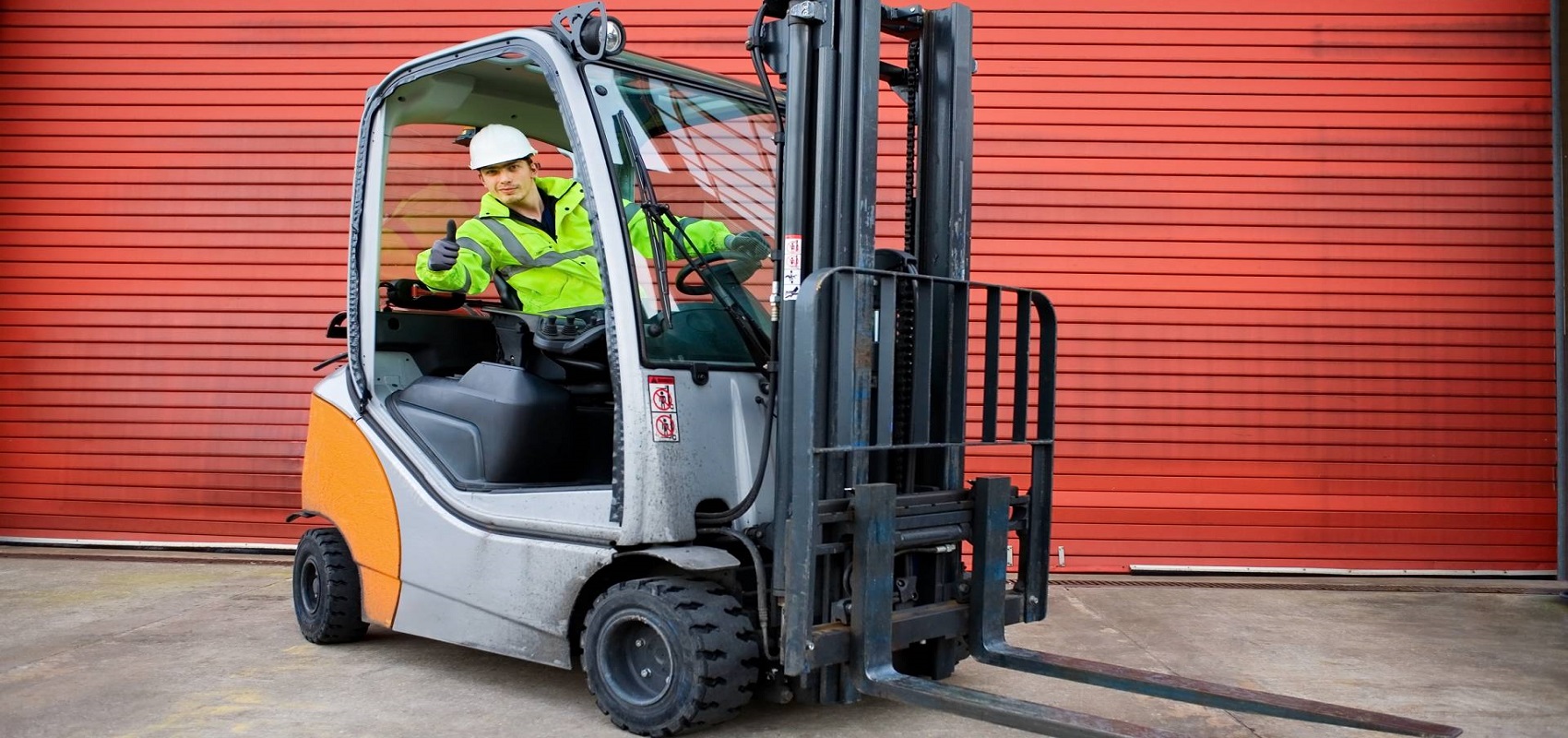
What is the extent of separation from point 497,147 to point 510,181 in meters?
0.13

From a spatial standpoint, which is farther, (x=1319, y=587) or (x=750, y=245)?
(x=1319, y=587)

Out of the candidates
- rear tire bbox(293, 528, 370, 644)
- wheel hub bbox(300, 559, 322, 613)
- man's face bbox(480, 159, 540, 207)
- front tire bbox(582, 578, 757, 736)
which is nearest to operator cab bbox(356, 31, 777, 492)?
man's face bbox(480, 159, 540, 207)

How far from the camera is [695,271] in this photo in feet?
13.5

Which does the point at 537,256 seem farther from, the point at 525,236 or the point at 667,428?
the point at 667,428

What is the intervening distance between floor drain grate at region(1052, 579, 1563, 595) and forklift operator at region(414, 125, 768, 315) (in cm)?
369

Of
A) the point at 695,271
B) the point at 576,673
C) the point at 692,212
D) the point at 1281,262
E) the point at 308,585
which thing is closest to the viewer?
the point at 695,271

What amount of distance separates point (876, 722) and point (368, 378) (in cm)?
238

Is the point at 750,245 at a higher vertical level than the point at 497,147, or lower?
lower

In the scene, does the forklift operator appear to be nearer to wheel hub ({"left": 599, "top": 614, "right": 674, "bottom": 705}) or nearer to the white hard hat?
the white hard hat

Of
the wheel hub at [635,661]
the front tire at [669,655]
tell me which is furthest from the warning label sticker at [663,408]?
the wheel hub at [635,661]

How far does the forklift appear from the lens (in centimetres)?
365

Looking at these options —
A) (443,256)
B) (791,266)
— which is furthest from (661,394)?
(443,256)

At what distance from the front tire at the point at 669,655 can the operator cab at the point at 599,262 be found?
47 centimetres

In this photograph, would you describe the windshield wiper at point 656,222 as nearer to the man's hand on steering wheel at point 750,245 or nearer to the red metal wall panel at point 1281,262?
the man's hand on steering wheel at point 750,245
